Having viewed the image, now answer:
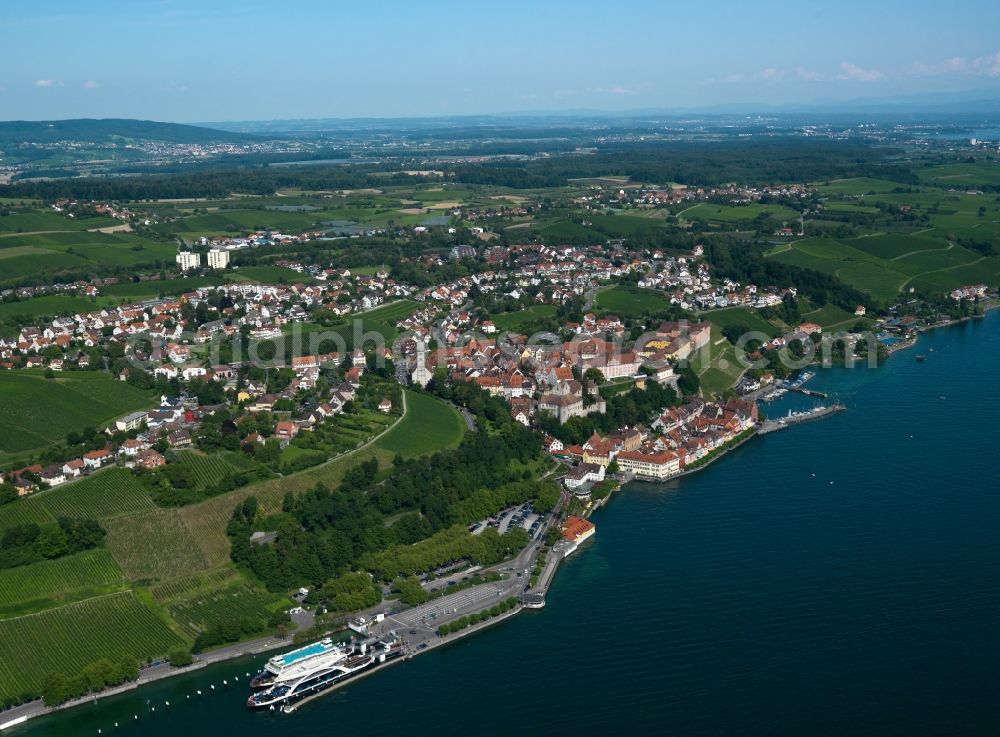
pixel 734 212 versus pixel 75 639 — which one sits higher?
pixel 734 212

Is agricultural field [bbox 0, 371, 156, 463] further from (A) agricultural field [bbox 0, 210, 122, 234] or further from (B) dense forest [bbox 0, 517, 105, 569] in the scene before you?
(A) agricultural field [bbox 0, 210, 122, 234]

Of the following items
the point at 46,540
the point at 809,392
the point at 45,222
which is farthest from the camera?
the point at 45,222

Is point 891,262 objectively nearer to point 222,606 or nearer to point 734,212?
point 734,212

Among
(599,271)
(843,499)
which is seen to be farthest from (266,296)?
(843,499)

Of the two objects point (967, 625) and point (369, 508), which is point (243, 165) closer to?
point (369, 508)

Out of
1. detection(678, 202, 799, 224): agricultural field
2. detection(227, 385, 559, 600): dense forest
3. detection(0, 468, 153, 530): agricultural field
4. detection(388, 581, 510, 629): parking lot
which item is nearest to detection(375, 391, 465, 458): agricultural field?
detection(227, 385, 559, 600): dense forest

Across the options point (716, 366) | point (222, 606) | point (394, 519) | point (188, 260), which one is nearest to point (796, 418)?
point (716, 366)

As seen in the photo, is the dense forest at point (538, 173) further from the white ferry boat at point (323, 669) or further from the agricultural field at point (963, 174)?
the white ferry boat at point (323, 669)
